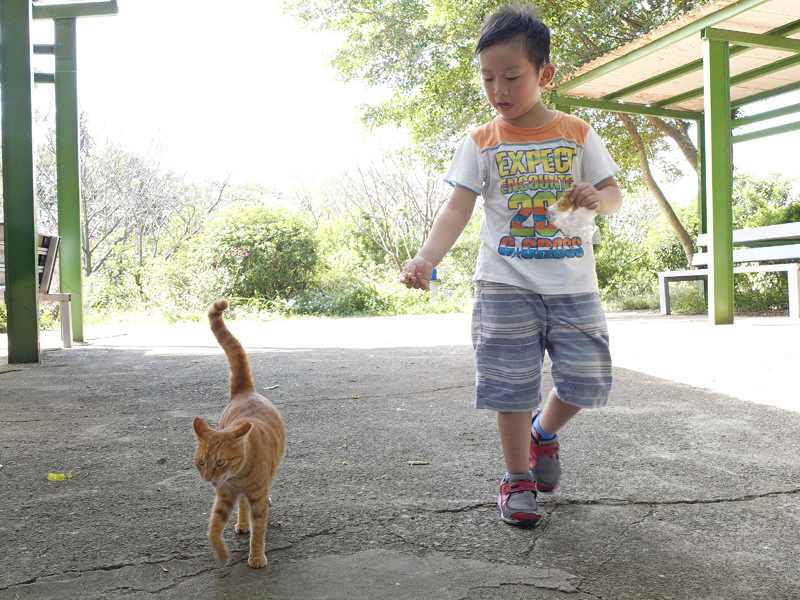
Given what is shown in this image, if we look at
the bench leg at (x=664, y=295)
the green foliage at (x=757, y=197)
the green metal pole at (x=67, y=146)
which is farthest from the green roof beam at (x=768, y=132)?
the green metal pole at (x=67, y=146)

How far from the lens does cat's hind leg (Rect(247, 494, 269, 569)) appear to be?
5.31ft

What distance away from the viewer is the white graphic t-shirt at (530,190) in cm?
206

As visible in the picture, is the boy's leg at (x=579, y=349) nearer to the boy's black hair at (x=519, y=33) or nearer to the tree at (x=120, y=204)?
the boy's black hair at (x=519, y=33)

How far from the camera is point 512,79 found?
2.05 m

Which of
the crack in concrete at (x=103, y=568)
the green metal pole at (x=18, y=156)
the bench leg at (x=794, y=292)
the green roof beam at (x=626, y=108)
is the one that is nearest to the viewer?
the crack in concrete at (x=103, y=568)

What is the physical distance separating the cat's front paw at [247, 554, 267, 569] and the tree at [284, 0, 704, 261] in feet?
31.4

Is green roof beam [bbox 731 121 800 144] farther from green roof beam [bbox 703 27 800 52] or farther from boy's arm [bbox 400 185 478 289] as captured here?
boy's arm [bbox 400 185 478 289]

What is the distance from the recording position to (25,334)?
5188 millimetres

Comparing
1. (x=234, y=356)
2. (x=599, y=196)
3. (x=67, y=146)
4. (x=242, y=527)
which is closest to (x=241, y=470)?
(x=242, y=527)

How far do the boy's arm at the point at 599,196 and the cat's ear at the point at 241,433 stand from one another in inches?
44.2

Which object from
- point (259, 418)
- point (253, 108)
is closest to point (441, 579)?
point (259, 418)

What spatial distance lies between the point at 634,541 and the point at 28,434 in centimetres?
246

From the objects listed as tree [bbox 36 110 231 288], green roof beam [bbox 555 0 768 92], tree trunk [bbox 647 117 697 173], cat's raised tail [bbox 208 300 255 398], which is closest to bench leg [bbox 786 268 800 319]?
green roof beam [bbox 555 0 768 92]

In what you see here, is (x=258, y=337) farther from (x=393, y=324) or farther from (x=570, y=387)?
(x=570, y=387)
